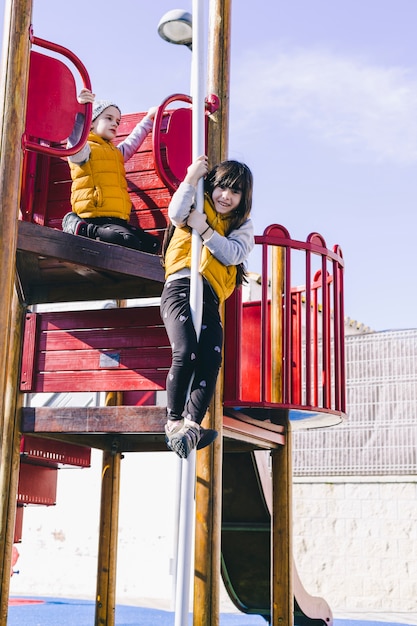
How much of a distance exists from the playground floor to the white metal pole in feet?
20.0

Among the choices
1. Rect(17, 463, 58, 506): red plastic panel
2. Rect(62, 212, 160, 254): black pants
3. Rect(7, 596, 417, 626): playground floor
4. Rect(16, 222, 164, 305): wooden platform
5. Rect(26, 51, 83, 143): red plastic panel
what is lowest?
Rect(7, 596, 417, 626): playground floor

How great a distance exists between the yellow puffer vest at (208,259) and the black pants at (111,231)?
1001 millimetres

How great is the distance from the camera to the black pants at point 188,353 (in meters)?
3.72

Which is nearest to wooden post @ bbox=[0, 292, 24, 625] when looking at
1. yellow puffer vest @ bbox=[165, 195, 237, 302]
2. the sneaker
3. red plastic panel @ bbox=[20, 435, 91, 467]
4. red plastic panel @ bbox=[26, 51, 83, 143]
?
red plastic panel @ bbox=[20, 435, 91, 467]

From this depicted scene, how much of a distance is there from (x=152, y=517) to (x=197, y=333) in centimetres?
1062

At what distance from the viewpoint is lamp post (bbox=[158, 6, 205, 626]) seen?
3355 mm

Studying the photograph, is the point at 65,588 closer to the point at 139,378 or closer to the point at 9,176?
the point at 139,378

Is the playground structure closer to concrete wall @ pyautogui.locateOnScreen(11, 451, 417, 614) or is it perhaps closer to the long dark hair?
the long dark hair

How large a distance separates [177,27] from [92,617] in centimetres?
A: 758

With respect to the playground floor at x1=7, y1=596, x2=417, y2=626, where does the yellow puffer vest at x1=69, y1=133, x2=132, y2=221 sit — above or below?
above

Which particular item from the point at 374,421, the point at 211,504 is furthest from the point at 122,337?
the point at 374,421

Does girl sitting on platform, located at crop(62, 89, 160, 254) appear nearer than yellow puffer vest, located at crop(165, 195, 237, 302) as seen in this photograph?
No

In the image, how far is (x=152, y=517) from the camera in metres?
13.8

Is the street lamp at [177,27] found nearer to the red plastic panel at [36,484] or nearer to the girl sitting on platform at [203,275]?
the girl sitting on platform at [203,275]
